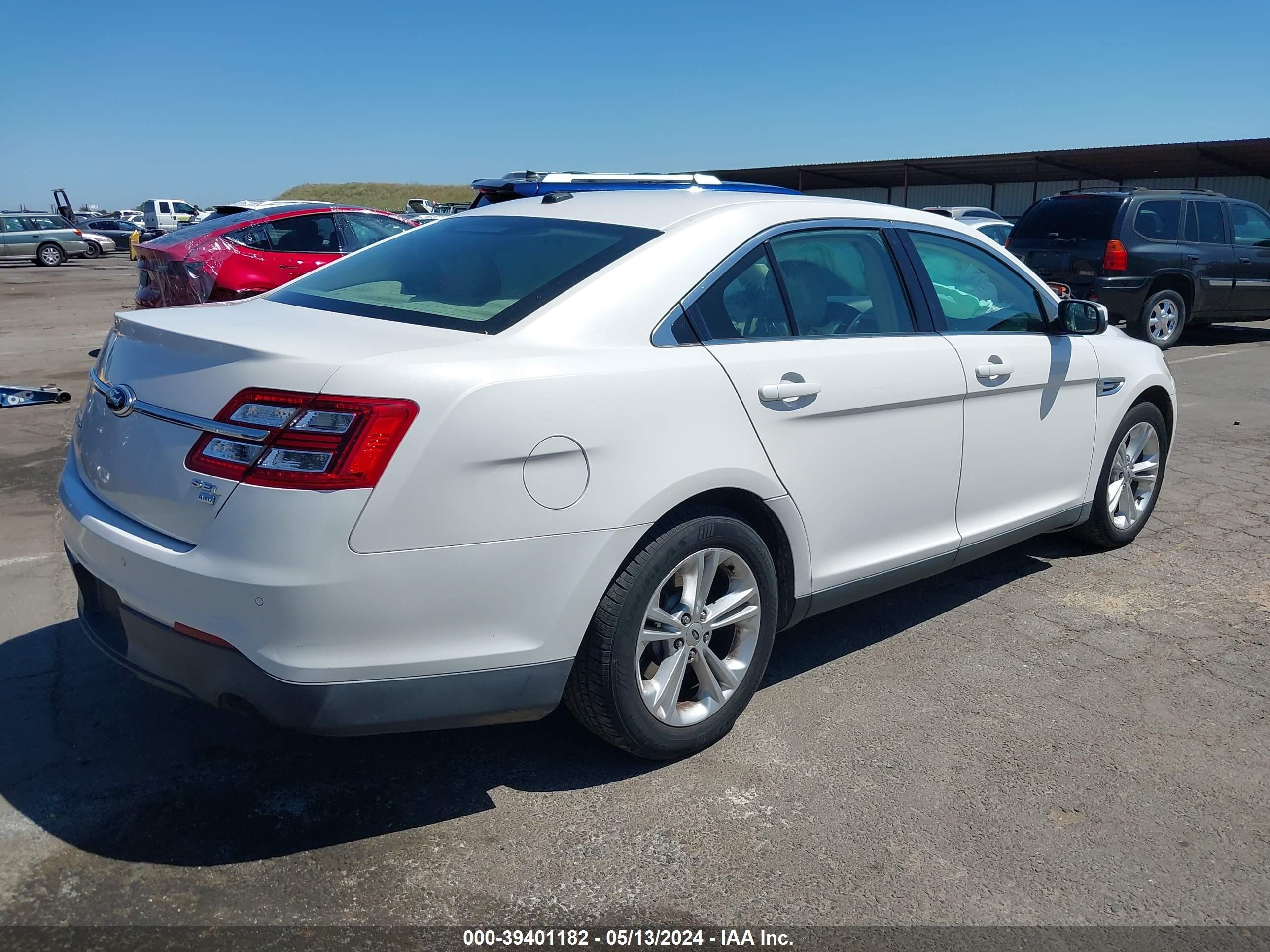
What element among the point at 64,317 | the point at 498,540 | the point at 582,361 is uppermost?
the point at 582,361

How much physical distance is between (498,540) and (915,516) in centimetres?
181

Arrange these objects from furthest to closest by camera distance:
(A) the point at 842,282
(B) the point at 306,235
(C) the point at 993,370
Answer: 1. (B) the point at 306,235
2. (C) the point at 993,370
3. (A) the point at 842,282

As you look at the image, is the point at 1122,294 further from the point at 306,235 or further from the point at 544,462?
the point at 544,462

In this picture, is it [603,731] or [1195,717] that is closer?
[603,731]

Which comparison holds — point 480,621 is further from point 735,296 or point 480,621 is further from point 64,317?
point 64,317

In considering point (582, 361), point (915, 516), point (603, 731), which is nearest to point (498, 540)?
point (582, 361)

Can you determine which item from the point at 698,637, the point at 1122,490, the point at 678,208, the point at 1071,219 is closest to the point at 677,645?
the point at 698,637

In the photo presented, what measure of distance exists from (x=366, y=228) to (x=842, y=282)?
29.9 feet

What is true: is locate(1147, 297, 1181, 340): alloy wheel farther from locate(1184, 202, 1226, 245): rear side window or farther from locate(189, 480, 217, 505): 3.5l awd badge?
locate(189, 480, 217, 505): 3.5l awd badge

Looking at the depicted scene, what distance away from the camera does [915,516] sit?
386 centimetres

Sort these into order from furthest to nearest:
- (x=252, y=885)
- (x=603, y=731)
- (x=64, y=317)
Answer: (x=64, y=317) → (x=603, y=731) → (x=252, y=885)

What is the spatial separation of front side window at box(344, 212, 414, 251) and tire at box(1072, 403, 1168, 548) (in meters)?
8.27

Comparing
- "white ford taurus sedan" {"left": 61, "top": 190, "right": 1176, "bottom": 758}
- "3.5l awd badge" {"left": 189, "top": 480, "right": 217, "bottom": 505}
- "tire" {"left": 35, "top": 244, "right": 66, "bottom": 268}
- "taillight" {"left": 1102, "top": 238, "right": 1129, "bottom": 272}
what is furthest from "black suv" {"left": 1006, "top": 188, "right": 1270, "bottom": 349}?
"tire" {"left": 35, "top": 244, "right": 66, "bottom": 268}

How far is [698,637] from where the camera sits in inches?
125
